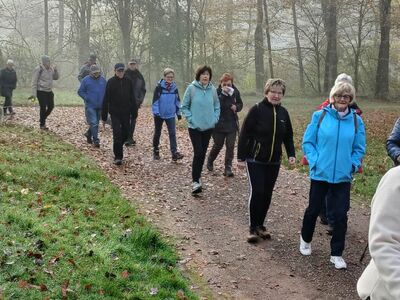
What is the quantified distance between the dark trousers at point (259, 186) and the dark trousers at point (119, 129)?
450cm

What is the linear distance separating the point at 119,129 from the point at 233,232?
4302 millimetres

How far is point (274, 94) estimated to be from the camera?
245 inches

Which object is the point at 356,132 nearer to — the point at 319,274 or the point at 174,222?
the point at 319,274

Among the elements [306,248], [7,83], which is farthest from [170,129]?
[7,83]

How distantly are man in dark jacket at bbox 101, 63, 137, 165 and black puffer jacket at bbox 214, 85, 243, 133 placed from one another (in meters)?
2.02

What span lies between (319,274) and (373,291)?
325cm

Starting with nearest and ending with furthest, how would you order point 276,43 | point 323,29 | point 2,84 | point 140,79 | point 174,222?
point 174,222 → point 140,79 → point 2,84 → point 323,29 → point 276,43

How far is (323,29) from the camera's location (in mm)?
29844

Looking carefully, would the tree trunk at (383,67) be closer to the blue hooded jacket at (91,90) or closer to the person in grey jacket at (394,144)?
the blue hooded jacket at (91,90)

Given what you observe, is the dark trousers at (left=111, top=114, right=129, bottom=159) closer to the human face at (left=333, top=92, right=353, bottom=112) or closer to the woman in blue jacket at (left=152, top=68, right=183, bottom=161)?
the woman in blue jacket at (left=152, top=68, right=183, bottom=161)

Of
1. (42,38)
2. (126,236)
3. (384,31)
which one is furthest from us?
(42,38)

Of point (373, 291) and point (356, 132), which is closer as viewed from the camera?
point (373, 291)

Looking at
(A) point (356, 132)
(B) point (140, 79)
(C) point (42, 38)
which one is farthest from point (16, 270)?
(C) point (42, 38)

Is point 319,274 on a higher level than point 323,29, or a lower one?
lower
